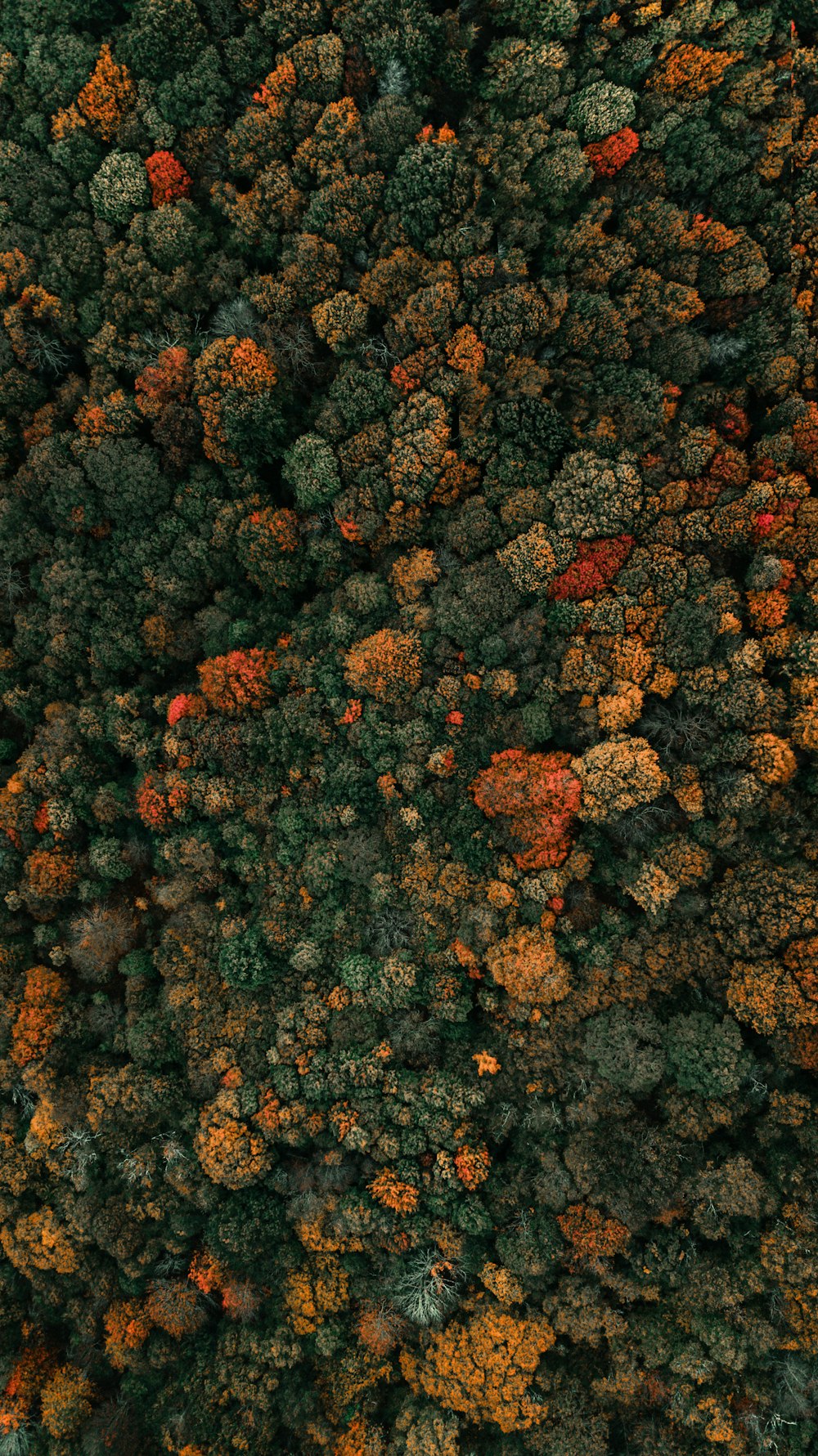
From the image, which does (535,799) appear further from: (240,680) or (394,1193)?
(394,1193)

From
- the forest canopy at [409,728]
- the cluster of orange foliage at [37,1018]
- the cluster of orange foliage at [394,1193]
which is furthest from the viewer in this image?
the cluster of orange foliage at [37,1018]

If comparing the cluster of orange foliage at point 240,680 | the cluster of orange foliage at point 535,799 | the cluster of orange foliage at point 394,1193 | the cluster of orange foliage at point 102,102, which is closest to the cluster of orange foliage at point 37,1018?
the cluster of orange foliage at point 240,680

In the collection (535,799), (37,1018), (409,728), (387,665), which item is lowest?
(535,799)

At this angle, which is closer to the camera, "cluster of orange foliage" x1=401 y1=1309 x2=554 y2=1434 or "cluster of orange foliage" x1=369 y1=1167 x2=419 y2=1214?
"cluster of orange foliage" x1=401 y1=1309 x2=554 y2=1434

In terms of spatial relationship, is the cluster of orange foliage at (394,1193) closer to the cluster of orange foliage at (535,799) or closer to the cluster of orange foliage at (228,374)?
the cluster of orange foliage at (535,799)

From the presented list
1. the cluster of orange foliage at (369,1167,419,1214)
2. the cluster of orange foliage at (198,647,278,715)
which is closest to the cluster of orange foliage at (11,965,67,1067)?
the cluster of orange foliage at (198,647,278,715)

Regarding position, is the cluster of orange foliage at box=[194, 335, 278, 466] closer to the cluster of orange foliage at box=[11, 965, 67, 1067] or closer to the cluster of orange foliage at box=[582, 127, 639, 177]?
the cluster of orange foliage at box=[582, 127, 639, 177]

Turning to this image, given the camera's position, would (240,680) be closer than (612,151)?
No

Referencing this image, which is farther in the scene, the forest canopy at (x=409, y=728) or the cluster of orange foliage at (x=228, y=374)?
the cluster of orange foliage at (x=228, y=374)

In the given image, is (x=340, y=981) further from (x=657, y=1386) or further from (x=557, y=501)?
(x=557, y=501)

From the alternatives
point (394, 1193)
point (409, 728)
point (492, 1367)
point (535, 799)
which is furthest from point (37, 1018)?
point (535, 799)

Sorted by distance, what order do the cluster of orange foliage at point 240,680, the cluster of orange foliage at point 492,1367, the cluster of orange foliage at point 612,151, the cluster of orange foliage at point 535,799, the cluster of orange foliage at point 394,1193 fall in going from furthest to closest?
1. the cluster of orange foliage at point 240,680
2. the cluster of orange foliage at point 394,1193
3. the cluster of orange foliage at point 535,799
4. the cluster of orange foliage at point 492,1367
5. the cluster of orange foliage at point 612,151

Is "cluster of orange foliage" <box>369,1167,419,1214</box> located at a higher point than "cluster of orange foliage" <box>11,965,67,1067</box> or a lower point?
lower
